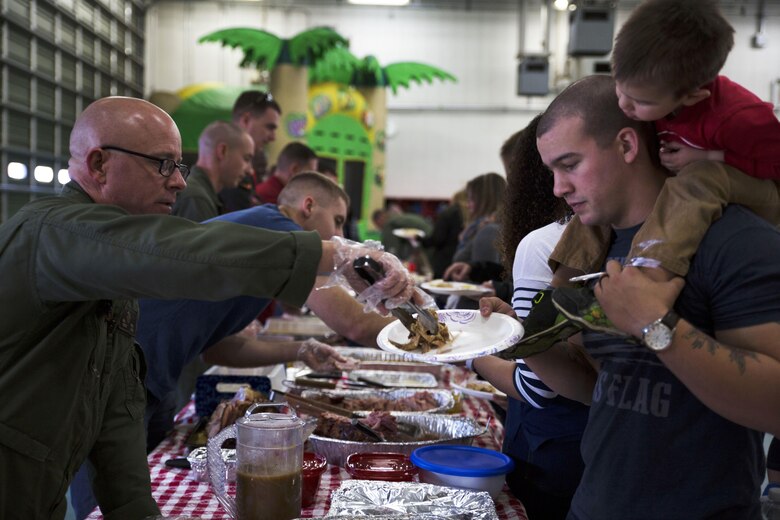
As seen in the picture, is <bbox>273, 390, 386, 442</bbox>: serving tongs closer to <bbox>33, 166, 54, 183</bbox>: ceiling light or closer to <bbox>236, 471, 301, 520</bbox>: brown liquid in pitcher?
<bbox>236, 471, 301, 520</bbox>: brown liquid in pitcher

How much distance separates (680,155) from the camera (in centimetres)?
149

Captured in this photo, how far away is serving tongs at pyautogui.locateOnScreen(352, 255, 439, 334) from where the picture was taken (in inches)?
63.7

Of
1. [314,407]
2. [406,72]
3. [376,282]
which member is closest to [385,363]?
[314,407]

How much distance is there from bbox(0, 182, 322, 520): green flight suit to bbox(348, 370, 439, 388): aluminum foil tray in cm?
158

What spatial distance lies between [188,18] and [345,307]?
1451cm

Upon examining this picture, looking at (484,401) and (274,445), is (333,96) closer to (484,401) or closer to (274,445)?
(484,401)

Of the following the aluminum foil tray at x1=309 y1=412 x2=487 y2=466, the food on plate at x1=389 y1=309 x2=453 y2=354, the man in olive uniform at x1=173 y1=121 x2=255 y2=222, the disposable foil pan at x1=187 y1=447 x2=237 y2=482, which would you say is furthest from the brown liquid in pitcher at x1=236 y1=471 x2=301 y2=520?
the man in olive uniform at x1=173 y1=121 x2=255 y2=222

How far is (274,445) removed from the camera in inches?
66.8

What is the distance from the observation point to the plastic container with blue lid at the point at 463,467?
1.90 metres

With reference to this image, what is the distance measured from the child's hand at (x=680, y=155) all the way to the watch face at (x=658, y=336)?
38cm

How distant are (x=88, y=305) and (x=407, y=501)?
0.86m

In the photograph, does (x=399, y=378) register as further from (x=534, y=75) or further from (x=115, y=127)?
(x=534, y=75)

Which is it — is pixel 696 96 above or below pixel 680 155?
above

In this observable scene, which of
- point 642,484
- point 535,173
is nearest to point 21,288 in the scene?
point 642,484
